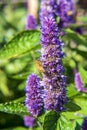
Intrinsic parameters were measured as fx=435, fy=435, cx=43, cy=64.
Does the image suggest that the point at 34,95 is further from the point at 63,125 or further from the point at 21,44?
the point at 21,44

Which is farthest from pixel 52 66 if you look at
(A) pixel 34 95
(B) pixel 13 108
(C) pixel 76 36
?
(C) pixel 76 36

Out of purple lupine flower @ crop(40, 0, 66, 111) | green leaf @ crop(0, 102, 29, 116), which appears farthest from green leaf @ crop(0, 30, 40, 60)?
purple lupine flower @ crop(40, 0, 66, 111)

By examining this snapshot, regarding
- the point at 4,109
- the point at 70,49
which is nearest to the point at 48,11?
the point at 70,49

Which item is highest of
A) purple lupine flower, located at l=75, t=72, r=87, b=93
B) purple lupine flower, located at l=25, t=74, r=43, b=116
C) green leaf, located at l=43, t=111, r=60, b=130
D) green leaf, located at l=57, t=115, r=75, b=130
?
purple lupine flower, located at l=25, t=74, r=43, b=116

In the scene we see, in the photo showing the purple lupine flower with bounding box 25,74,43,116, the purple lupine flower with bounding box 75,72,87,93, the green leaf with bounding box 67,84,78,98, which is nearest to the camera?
the purple lupine flower with bounding box 25,74,43,116

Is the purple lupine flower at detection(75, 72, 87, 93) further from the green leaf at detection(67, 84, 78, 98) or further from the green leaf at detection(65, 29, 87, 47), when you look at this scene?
the green leaf at detection(65, 29, 87, 47)

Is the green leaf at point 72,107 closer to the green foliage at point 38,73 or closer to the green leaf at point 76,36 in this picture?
the green foliage at point 38,73

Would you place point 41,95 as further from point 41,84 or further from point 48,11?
point 48,11
